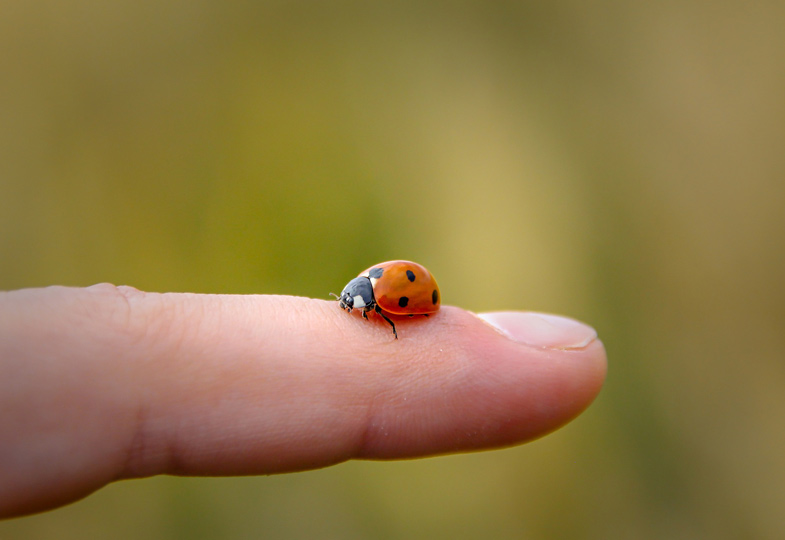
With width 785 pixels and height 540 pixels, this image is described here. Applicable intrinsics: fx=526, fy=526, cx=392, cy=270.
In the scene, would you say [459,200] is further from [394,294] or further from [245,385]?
[245,385]

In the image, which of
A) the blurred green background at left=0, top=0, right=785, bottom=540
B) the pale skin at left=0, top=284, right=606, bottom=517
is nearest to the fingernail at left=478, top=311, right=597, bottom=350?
the pale skin at left=0, top=284, right=606, bottom=517

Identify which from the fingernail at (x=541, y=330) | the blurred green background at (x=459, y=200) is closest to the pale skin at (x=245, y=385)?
the fingernail at (x=541, y=330)

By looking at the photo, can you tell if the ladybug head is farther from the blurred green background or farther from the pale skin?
the blurred green background

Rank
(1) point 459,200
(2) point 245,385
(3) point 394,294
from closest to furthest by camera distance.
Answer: (2) point 245,385 → (3) point 394,294 → (1) point 459,200

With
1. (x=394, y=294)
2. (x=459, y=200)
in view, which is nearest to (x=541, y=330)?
(x=394, y=294)

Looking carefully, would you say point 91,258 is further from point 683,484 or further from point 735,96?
point 735,96

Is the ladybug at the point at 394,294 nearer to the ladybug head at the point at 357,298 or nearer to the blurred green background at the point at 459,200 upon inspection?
the ladybug head at the point at 357,298
